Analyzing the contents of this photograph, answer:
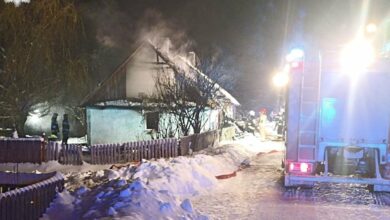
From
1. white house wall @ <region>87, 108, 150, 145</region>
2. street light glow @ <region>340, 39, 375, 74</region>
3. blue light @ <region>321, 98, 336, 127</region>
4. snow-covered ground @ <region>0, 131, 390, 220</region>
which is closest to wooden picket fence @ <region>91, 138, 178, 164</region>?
snow-covered ground @ <region>0, 131, 390, 220</region>

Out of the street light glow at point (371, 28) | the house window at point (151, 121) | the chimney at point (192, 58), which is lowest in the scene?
the house window at point (151, 121)

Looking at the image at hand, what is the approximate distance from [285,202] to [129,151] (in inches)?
301

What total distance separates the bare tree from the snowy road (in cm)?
1798

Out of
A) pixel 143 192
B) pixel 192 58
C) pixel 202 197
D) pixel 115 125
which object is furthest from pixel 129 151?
pixel 192 58

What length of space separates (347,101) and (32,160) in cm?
1021

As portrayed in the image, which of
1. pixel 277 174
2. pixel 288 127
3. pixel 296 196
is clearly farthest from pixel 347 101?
pixel 277 174

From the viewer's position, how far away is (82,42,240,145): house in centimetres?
2677

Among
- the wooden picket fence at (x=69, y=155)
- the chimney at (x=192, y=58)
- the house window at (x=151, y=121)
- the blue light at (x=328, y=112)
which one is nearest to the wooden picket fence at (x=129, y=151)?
the wooden picket fence at (x=69, y=155)

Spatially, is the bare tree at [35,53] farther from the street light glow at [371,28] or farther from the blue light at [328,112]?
the blue light at [328,112]

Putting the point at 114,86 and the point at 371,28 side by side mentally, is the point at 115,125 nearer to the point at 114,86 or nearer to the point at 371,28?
the point at 114,86

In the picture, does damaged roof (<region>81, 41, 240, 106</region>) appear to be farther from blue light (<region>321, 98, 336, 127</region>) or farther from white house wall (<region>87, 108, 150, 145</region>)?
blue light (<region>321, 98, 336, 127</region>)

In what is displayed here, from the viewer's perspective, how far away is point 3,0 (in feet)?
80.5

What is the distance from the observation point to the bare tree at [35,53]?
85.9 feet

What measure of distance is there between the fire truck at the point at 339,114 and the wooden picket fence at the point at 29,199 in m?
4.83
